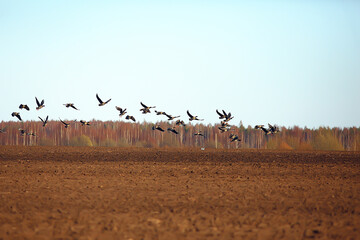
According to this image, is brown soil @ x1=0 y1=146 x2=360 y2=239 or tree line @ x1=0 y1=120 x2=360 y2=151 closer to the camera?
brown soil @ x1=0 y1=146 x2=360 y2=239

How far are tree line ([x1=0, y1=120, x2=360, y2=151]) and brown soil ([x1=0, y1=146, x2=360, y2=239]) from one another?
1816 cm

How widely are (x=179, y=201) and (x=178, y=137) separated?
32687 mm

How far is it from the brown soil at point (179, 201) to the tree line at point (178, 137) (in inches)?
715

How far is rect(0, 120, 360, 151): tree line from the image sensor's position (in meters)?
43.0

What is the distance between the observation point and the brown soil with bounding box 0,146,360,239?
10.4 meters

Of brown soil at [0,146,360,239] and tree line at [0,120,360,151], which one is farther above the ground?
tree line at [0,120,360,151]

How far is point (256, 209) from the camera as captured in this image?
13.0 metres

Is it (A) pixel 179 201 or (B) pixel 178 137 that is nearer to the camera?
(A) pixel 179 201

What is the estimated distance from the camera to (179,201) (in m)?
14.2

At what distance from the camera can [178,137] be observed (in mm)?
46844

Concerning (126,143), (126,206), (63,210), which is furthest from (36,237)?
(126,143)

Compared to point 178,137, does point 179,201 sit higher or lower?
lower

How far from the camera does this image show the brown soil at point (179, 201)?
34.2ft

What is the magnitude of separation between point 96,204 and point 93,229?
122 inches
